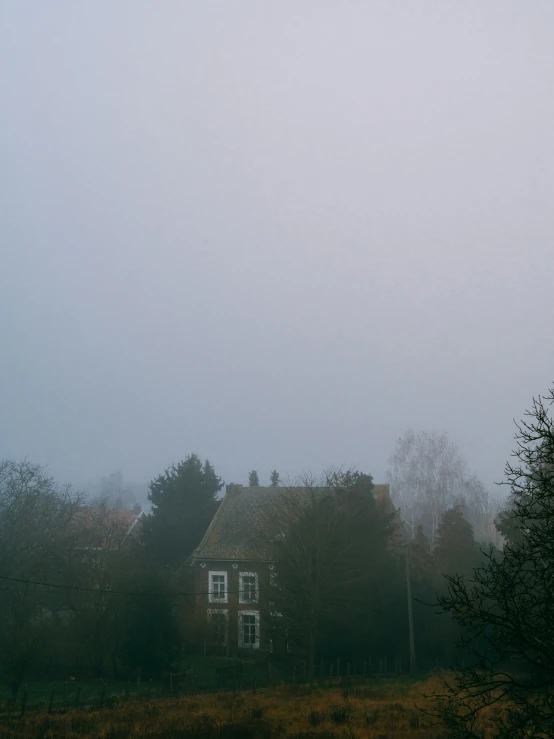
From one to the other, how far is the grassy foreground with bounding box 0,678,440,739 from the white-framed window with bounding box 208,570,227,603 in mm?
17160

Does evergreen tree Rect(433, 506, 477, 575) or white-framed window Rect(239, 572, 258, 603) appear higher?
evergreen tree Rect(433, 506, 477, 575)

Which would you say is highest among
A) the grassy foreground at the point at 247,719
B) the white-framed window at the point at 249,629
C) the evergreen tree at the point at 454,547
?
the evergreen tree at the point at 454,547

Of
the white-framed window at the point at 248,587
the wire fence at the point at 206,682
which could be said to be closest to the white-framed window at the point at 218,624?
the white-framed window at the point at 248,587

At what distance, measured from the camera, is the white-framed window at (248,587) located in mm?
41875

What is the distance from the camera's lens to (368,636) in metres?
38.4

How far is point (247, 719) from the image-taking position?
74.8ft

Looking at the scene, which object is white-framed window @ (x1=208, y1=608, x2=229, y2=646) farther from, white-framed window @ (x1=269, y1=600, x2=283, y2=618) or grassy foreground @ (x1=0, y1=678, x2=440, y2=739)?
grassy foreground @ (x1=0, y1=678, x2=440, y2=739)

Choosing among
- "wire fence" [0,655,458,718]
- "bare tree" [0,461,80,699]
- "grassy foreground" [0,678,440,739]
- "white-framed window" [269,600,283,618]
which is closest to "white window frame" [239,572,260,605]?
"white-framed window" [269,600,283,618]

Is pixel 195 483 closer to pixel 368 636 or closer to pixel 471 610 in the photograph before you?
pixel 368 636

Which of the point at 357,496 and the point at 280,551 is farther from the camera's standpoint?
the point at 357,496

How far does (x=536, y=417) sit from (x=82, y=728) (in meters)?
17.8

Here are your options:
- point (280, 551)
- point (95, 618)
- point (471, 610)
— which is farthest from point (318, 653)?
point (471, 610)

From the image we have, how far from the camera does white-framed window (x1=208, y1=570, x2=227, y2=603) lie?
4584 cm

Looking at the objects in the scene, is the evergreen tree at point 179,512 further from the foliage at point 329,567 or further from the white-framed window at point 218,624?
the foliage at point 329,567
